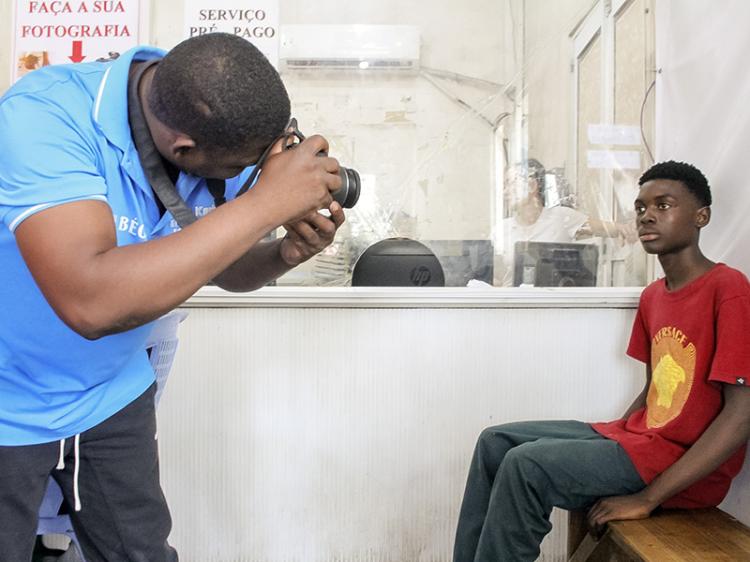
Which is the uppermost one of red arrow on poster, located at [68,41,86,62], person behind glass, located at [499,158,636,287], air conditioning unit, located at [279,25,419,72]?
air conditioning unit, located at [279,25,419,72]

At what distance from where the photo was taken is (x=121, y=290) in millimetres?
692

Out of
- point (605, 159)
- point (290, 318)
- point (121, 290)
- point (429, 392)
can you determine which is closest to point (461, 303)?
point (429, 392)

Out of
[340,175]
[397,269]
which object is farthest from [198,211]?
[397,269]

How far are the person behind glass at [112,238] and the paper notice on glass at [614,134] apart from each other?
1258 mm

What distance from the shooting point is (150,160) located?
820 millimetres

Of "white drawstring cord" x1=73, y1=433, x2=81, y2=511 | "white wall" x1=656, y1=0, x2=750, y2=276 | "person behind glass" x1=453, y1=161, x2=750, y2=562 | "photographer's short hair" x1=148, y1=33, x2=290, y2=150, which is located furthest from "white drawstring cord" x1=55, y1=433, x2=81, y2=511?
"white wall" x1=656, y1=0, x2=750, y2=276

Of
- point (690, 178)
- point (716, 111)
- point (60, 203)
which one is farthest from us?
point (716, 111)

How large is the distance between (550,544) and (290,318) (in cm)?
88

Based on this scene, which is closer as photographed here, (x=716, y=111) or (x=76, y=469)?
(x=76, y=469)

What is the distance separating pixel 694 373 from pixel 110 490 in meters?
1.00

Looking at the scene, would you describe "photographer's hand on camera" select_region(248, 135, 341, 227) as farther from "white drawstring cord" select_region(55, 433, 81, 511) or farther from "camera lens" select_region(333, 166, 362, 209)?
"white drawstring cord" select_region(55, 433, 81, 511)

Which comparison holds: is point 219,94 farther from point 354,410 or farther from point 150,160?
point 354,410

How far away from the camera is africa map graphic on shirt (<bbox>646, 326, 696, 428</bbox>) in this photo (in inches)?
51.2

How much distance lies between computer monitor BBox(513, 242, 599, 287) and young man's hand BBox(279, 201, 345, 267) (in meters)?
1.07
